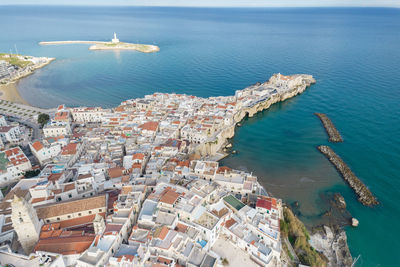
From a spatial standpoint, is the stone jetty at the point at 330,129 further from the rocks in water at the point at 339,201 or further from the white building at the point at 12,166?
the white building at the point at 12,166

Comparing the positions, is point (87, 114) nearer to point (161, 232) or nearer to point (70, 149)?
point (70, 149)

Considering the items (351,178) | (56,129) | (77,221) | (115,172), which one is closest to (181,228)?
(77,221)

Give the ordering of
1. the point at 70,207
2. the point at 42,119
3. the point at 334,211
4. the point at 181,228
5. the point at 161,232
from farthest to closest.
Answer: the point at 42,119 → the point at 334,211 → the point at 70,207 → the point at 181,228 → the point at 161,232

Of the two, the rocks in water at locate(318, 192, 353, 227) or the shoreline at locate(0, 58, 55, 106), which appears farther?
the shoreline at locate(0, 58, 55, 106)

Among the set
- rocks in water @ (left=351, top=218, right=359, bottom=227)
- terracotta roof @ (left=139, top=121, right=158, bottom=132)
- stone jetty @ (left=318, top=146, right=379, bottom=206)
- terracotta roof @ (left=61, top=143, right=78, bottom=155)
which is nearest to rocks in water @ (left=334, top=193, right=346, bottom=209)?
stone jetty @ (left=318, top=146, right=379, bottom=206)

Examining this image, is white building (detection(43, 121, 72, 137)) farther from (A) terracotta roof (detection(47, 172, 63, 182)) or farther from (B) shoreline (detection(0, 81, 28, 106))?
(B) shoreline (detection(0, 81, 28, 106))

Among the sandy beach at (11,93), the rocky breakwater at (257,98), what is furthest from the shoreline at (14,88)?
the rocky breakwater at (257,98)
